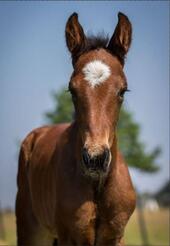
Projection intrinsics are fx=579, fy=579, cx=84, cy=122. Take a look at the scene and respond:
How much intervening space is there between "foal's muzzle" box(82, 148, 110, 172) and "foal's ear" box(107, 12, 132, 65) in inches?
48.8

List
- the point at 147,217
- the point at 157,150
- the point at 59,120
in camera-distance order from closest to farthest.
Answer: the point at 147,217, the point at 59,120, the point at 157,150

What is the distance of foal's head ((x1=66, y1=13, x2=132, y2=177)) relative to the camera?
4.64m

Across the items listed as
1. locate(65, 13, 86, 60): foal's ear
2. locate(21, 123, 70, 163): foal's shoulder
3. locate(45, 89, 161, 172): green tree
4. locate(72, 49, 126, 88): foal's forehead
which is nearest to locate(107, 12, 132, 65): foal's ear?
locate(72, 49, 126, 88): foal's forehead

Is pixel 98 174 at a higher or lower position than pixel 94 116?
lower

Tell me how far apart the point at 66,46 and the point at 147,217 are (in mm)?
15455

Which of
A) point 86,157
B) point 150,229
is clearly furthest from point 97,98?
point 150,229

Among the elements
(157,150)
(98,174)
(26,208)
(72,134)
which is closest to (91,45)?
(72,134)

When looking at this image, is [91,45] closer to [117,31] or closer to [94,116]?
[117,31]

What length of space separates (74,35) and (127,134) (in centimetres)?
3758

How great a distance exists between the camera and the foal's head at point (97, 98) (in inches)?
183

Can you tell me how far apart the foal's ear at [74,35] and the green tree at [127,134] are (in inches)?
1330

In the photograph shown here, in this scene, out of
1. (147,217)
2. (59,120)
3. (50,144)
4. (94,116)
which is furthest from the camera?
(59,120)

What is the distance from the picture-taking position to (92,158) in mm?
4527

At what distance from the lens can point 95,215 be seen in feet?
17.1
